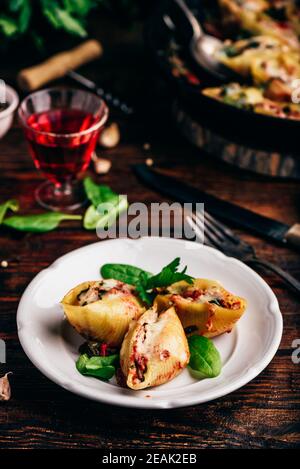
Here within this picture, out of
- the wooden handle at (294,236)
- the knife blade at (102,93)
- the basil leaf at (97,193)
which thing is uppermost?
the wooden handle at (294,236)

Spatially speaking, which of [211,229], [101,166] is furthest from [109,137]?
[211,229]

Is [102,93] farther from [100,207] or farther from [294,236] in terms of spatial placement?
[294,236]

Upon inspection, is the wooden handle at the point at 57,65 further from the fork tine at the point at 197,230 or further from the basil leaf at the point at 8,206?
the fork tine at the point at 197,230

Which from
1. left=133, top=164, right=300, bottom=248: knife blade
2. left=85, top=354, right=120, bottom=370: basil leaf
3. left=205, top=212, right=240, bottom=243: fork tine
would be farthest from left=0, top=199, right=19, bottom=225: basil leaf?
left=85, top=354, right=120, bottom=370: basil leaf

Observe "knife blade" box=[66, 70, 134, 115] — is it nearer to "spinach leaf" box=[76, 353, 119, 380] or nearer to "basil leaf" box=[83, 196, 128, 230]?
"basil leaf" box=[83, 196, 128, 230]

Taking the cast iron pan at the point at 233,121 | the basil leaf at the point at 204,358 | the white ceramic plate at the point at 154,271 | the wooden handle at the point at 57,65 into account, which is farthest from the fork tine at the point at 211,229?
the wooden handle at the point at 57,65

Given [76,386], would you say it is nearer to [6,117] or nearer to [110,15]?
[6,117]

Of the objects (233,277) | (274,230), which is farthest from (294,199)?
(233,277)
